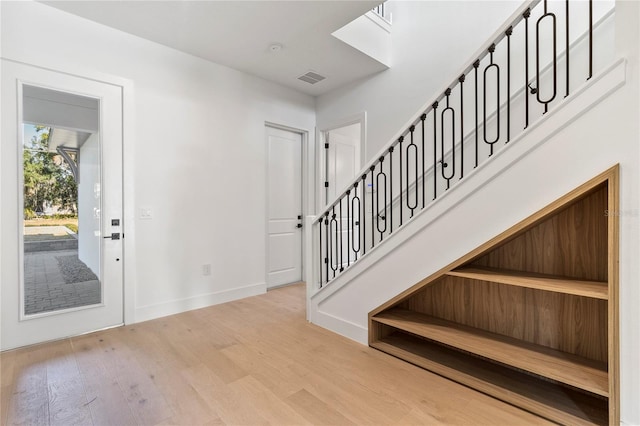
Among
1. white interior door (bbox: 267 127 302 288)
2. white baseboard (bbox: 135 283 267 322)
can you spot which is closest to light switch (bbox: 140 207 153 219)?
white baseboard (bbox: 135 283 267 322)

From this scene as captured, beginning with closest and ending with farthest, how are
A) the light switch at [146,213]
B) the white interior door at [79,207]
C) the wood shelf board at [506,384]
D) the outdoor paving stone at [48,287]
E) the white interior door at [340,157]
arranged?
the wood shelf board at [506,384], the white interior door at [79,207], the outdoor paving stone at [48,287], the light switch at [146,213], the white interior door at [340,157]

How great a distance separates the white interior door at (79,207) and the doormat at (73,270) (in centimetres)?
3

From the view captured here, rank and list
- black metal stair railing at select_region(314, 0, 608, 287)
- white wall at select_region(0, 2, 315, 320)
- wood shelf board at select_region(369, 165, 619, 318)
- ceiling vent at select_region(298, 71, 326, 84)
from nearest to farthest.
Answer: wood shelf board at select_region(369, 165, 619, 318)
black metal stair railing at select_region(314, 0, 608, 287)
white wall at select_region(0, 2, 315, 320)
ceiling vent at select_region(298, 71, 326, 84)

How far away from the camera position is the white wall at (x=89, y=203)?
9.34ft

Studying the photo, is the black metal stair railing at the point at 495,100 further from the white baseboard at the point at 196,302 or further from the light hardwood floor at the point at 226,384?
the white baseboard at the point at 196,302

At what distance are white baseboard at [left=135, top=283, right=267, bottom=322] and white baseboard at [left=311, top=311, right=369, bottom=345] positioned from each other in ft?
4.07

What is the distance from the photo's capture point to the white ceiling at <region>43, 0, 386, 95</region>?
2.60m

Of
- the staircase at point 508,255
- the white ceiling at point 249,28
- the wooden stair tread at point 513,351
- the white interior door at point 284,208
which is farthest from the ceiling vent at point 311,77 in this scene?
the wooden stair tread at point 513,351

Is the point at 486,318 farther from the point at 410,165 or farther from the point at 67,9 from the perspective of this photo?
the point at 67,9

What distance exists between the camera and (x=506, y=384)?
1.96 m

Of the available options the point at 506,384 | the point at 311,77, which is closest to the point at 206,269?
the point at 311,77

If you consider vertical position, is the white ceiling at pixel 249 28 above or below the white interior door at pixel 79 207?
above

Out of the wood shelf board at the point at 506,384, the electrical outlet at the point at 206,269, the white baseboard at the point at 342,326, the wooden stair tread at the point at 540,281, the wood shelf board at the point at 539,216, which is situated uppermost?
the wood shelf board at the point at 539,216

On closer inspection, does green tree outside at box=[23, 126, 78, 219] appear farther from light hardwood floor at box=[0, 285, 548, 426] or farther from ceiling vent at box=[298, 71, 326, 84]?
ceiling vent at box=[298, 71, 326, 84]
